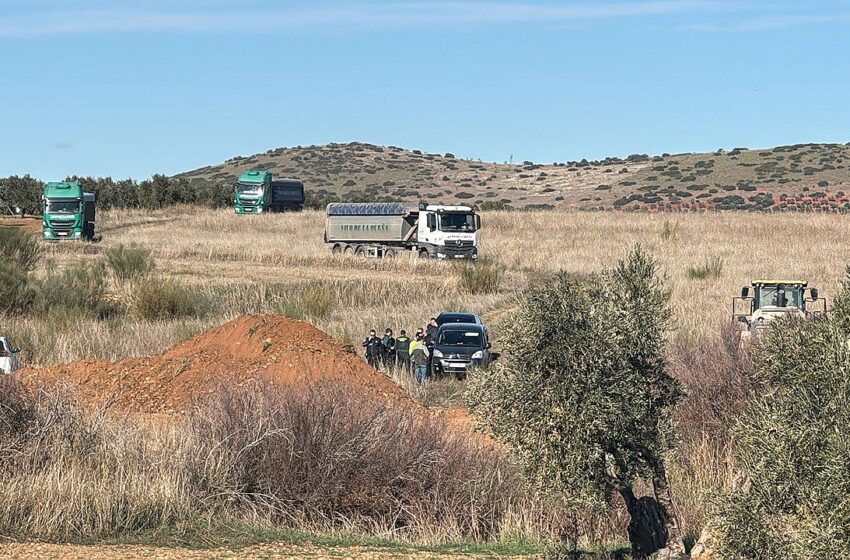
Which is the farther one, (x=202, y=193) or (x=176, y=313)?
(x=202, y=193)

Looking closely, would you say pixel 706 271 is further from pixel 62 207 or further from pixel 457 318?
pixel 62 207

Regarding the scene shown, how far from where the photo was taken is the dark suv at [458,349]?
27.8 metres

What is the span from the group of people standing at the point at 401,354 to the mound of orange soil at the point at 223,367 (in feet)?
10.6

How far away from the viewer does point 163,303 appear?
35312 mm

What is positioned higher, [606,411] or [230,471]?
[606,411]

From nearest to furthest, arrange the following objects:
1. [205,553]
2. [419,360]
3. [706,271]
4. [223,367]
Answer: [205,553], [223,367], [419,360], [706,271]

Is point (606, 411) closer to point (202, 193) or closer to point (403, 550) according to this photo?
point (403, 550)

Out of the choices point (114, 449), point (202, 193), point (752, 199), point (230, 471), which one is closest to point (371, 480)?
point (230, 471)

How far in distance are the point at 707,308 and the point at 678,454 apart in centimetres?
2010

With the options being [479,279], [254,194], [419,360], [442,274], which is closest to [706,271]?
[479,279]

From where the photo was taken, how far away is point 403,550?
41.5 feet

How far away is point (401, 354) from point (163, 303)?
10991 millimetres

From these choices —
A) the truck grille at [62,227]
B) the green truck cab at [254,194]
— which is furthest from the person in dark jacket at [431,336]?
the green truck cab at [254,194]

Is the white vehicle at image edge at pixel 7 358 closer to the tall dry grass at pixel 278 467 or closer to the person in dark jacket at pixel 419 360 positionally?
the tall dry grass at pixel 278 467
